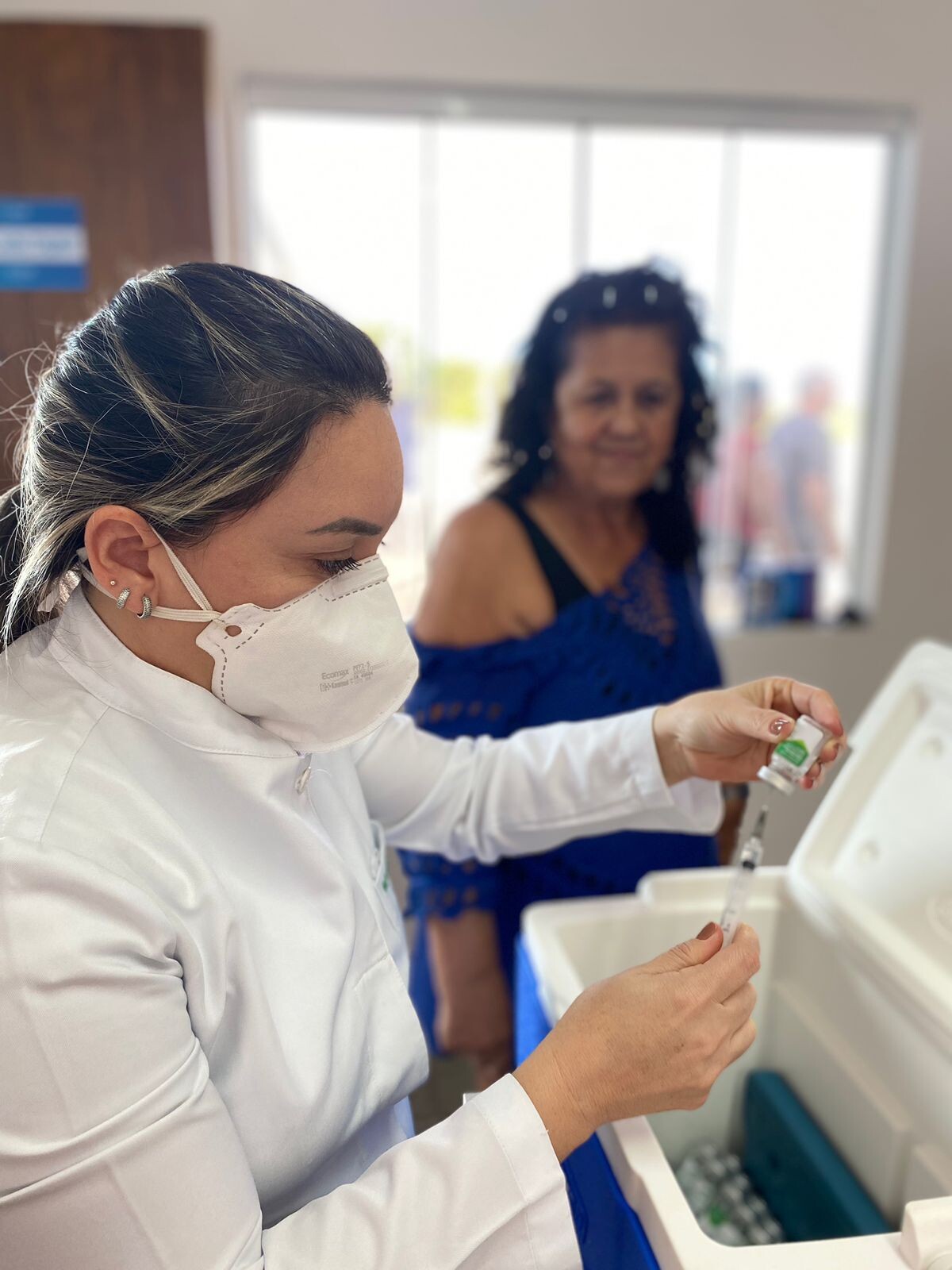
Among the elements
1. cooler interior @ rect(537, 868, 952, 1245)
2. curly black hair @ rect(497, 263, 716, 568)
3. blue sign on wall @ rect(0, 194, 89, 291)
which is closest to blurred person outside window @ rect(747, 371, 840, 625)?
curly black hair @ rect(497, 263, 716, 568)

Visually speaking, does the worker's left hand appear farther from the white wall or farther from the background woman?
the white wall

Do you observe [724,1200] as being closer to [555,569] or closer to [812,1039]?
[812,1039]

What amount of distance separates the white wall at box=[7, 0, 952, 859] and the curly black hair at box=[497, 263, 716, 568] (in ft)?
4.41

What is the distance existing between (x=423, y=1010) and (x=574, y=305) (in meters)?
1.01

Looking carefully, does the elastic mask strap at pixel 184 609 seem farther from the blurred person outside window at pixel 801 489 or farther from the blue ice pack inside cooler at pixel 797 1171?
the blurred person outside window at pixel 801 489

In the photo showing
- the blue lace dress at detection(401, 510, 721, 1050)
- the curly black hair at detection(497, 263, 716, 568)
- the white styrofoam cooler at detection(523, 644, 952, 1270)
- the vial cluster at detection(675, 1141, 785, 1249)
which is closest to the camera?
the white styrofoam cooler at detection(523, 644, 952, 1270)

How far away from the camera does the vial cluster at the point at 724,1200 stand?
88 centimetres

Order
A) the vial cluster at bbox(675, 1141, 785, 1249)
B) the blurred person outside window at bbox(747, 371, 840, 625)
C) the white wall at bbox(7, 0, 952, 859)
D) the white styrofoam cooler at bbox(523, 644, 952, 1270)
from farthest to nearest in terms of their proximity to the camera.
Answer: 1. the blurred person outside window at bbox(747, 371, 840, 625)
2. the white wall at bbox(7, 0, 952, 859)
3. the vial cluster at bbox(675, 1141, 785, 1249)
4. the white styrofoam cooler at bbox(523, 644, 952, 1270)

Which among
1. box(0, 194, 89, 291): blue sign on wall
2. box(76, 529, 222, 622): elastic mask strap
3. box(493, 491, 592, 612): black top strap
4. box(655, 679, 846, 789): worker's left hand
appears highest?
box(0, 194, 89, 291): blue sign on wall

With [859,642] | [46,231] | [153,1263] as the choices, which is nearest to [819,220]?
[859,642]

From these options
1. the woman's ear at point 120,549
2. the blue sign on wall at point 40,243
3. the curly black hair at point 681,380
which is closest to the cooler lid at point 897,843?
the curly black hair at point 681,380

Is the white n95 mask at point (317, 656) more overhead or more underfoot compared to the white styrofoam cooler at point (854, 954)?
more overhead

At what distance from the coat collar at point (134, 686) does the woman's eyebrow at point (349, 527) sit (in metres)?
0.14

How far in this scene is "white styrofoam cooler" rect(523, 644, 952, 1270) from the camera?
764 mm
